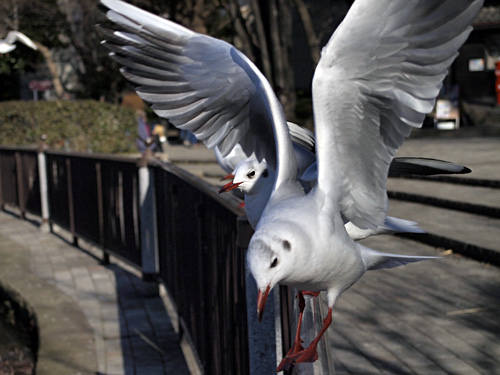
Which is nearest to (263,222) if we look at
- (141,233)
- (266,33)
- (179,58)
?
(179,58)

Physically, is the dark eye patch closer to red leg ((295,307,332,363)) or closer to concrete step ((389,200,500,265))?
red leg ((295,307,332,363))

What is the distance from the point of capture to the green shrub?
17422 millimetres

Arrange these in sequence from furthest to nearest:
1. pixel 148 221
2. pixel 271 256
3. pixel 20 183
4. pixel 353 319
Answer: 1. pixel 20 183
2. pixel 148 221
3. pixel 353 319
4. pixel 271 256

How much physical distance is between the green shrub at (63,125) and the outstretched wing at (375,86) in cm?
1558

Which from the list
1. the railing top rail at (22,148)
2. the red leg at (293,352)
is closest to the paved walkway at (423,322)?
the red leg at (293,352)

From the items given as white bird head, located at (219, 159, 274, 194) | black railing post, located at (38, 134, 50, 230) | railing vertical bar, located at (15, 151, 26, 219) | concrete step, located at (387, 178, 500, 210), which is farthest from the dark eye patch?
railing vertical bar, located at (15, 151, 26, 219)

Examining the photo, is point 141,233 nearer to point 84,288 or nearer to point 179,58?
point 84,288

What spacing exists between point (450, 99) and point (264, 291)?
18.7 m

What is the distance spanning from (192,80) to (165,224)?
13.4 feet

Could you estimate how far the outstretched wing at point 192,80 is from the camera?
237 centimetres

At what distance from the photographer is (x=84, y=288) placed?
7.32m

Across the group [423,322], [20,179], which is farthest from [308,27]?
[423,322]

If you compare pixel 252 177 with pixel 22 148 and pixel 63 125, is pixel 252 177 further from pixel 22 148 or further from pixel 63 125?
pixel 63 125

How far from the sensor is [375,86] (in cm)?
198
